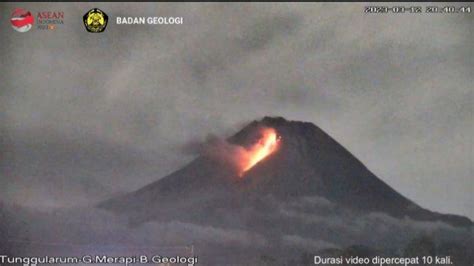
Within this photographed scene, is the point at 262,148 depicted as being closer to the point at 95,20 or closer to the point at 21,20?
the point at 95,20

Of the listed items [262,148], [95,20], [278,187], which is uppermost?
[95,20]

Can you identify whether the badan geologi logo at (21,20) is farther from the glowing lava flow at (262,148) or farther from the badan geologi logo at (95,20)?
the glowing lava flow at (262,148)

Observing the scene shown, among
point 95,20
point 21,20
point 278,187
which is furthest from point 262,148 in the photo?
point 21,20

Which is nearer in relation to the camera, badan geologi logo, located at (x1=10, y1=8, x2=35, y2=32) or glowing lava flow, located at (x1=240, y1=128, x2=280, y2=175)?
badan geologi logo, located at (x1=10, y1=8, x2=35, y2=32)

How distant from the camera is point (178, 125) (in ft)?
17.0

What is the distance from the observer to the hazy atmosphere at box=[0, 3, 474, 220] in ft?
16.9

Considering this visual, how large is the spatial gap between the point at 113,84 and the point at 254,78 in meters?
1.05

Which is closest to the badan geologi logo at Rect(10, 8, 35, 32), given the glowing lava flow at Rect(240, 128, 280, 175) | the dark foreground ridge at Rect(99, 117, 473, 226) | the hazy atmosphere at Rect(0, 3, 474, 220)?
the hazy atmosphere at Rect(0, 3, 474, 220)

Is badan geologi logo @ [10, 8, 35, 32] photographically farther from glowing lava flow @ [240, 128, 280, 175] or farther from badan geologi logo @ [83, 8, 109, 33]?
glowing lava flow @ [240, 128, 280, 175]

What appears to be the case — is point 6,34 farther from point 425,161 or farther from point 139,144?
point 425,161

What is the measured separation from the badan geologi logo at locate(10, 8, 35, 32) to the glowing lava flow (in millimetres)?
1880

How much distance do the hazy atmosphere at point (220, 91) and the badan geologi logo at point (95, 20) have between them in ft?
0.13

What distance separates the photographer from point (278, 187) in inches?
206

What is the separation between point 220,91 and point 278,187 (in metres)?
0.84
